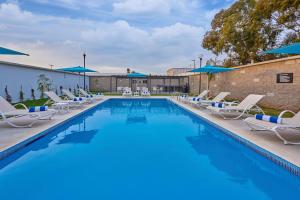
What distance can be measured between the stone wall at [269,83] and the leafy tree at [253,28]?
2906mm

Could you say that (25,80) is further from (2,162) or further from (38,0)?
(2,162)

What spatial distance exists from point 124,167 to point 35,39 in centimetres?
1465

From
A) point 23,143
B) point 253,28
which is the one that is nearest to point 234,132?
point 23,143

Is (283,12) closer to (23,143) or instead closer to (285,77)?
(285,77)

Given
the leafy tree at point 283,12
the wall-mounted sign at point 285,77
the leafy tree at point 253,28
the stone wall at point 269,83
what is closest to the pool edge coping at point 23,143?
the stone wall at point 269,83

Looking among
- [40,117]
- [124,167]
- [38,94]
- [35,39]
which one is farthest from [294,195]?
[35,39]

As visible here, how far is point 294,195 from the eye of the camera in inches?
121

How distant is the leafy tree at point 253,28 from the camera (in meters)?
13.0

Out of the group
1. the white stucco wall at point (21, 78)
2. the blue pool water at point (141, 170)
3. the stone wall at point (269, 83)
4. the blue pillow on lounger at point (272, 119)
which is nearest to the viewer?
the blue pool water at point (141, 170)

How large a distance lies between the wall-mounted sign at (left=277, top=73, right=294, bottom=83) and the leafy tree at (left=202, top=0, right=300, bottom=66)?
12.5ft

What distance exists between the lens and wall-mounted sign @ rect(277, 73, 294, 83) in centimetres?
950

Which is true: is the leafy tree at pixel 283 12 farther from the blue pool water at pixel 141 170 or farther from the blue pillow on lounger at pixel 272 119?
the blue pool water at pixel 141 170

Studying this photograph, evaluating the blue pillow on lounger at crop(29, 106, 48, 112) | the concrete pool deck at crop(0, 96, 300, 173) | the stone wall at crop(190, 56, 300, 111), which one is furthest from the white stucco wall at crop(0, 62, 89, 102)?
the stone wall at crop(190, 56, 300, 111)

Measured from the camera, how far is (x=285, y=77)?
977 centimetres
